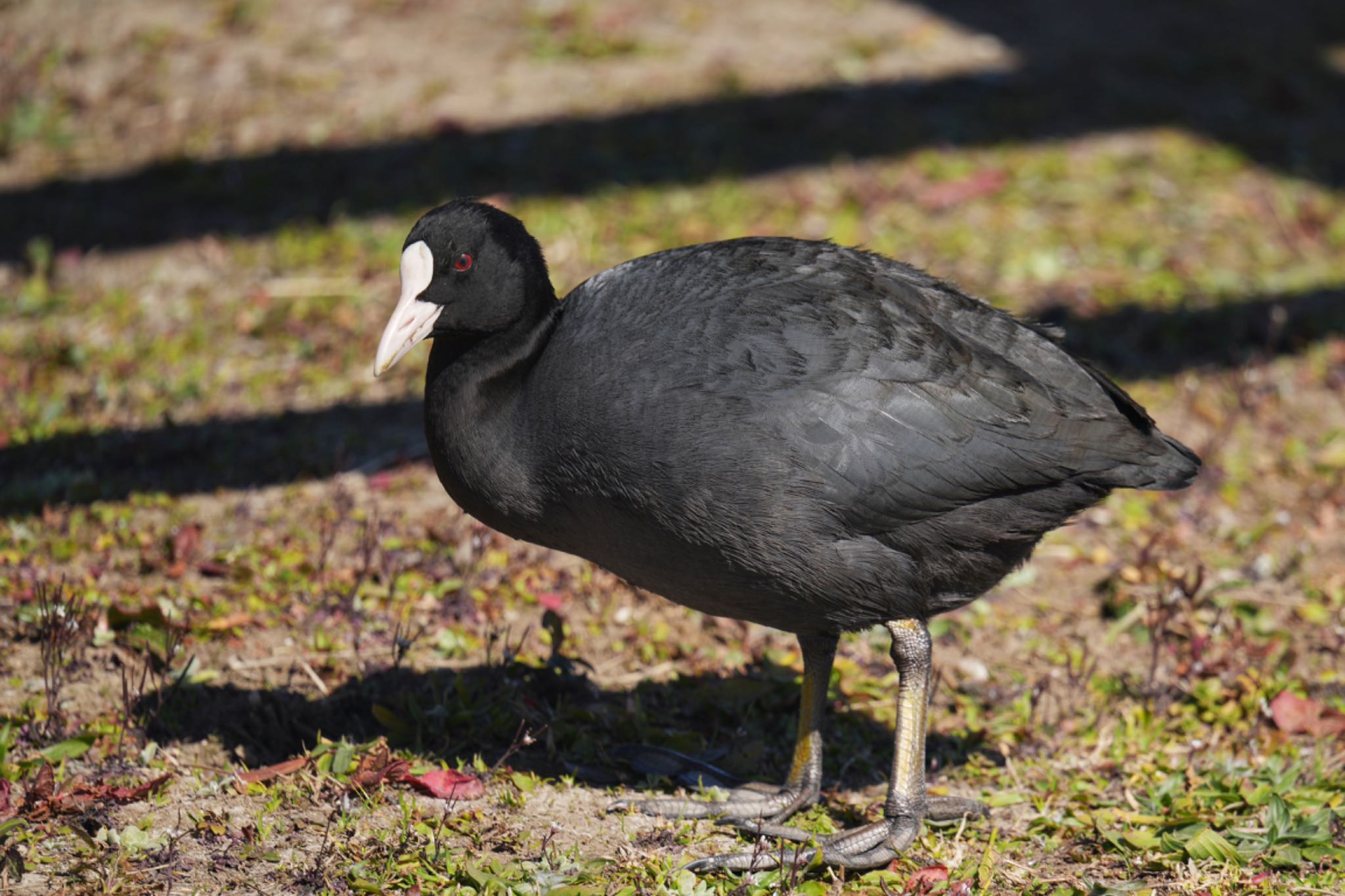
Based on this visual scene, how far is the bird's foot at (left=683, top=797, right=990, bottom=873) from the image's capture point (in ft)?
9.89

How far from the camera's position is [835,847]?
3.11m

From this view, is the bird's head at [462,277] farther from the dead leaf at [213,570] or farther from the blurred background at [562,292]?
the dead leaf at [213,570]

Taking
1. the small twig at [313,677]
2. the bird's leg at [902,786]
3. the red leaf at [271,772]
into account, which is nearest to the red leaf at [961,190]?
the bird's leg at [902,786]

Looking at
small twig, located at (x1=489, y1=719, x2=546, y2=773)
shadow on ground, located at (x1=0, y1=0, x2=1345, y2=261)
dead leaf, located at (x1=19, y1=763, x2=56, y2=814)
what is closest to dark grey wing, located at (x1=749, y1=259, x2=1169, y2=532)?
small twig, located at (x1=489, y1=719, x2=546, y2=773)

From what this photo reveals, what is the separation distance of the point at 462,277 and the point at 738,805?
4.66 feet

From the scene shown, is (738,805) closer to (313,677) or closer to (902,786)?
(902,786)

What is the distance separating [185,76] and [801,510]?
17.9ft

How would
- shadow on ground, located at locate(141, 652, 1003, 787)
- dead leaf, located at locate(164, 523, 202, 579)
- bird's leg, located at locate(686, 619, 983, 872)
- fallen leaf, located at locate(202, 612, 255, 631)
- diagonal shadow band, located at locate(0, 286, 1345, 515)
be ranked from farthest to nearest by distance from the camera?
diagonal shadow band, located at locate(0, 286, 1345, 515) < dead leaf, located at locate(164, 523, 202, 579) < fallen leaf, located at locate(202, 612, 255, 631) < shadow on ground, located at locate(141, 652, 1003, 787) < bird's leg, located at locate(686, 619, 983, 872)

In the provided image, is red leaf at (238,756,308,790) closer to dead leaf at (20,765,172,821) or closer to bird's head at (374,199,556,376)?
dead leaf at (20,765,172,821)

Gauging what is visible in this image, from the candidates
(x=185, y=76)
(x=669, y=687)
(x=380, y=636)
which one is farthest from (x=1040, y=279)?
(x=185, y=76)

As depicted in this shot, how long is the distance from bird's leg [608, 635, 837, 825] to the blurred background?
111 millimetres

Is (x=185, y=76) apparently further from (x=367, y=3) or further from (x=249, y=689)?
(x=249, y=689)

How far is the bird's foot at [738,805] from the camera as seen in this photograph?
3234 mm

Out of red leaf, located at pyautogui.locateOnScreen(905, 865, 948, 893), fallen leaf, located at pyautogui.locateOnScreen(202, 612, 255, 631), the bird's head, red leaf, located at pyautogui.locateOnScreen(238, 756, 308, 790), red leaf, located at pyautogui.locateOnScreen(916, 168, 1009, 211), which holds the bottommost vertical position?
red leaf, located at pyautogui.locateOnScreen(905, 865, 948, 893)
